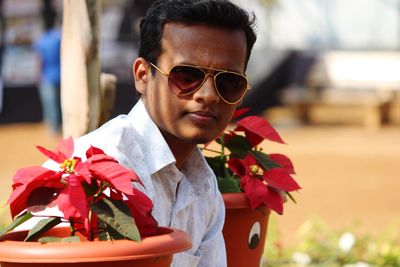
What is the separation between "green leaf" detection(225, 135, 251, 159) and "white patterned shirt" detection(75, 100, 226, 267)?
1.60 ft

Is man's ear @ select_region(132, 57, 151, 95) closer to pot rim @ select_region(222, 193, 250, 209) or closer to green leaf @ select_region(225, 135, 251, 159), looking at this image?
pot rim @ select_region(222, 193, 250, 209)

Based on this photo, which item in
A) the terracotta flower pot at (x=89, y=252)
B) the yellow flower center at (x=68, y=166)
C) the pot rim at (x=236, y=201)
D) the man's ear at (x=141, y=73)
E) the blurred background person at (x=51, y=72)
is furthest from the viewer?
the blurred background person at (x=51, y=72)

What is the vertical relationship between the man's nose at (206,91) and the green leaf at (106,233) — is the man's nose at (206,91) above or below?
above

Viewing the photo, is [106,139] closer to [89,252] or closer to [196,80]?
[196,80]

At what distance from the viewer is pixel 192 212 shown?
8.73 feet

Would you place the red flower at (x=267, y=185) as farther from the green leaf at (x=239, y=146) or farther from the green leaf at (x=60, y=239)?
the green leaf at (x=60, y=239)

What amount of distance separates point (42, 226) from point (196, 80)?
1.92ft

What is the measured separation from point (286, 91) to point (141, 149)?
14.8m

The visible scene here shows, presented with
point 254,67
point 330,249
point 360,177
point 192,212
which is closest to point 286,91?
point 254,67

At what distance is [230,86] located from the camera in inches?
96.8

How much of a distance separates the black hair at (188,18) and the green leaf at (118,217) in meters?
0.64

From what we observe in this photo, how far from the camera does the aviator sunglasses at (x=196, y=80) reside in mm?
2408

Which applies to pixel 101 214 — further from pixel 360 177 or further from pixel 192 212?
pixel 360 177

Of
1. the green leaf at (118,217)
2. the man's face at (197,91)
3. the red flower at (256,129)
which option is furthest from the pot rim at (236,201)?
the green leaf at (118,217)
